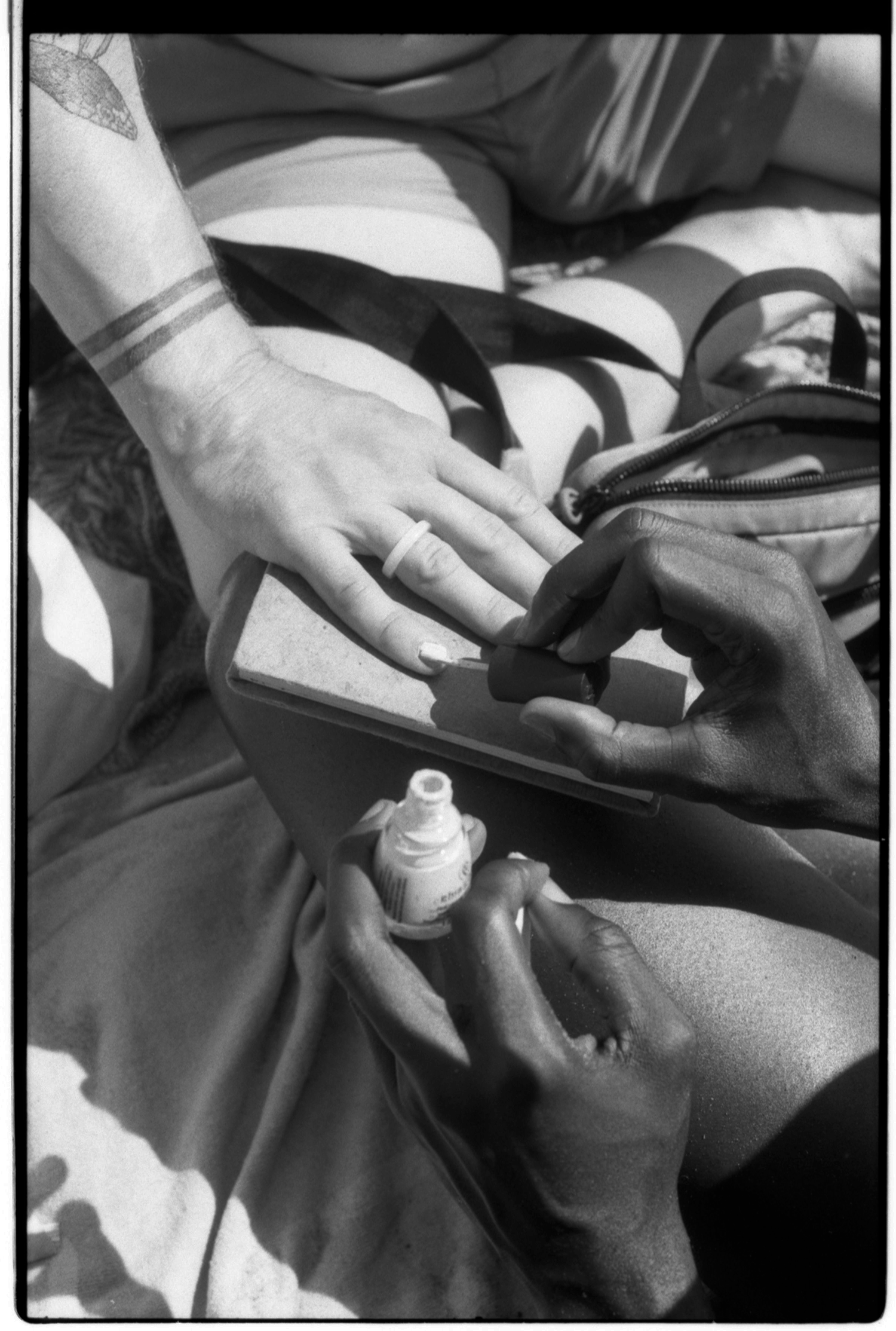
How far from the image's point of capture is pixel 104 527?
58.2 inches

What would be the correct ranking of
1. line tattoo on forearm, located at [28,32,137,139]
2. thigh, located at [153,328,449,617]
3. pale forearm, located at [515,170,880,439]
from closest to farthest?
line tattoo on forearm, located at [28,32,137,139]
thigh, located at [153,328,449,617]
pale forearm, located at [515,170,880,439]

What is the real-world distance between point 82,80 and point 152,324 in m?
0.26

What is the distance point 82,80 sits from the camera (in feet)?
3.80

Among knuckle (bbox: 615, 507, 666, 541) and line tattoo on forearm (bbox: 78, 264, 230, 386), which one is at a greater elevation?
line tattoo on forearm (bbox: 78, 264, 230, 386)

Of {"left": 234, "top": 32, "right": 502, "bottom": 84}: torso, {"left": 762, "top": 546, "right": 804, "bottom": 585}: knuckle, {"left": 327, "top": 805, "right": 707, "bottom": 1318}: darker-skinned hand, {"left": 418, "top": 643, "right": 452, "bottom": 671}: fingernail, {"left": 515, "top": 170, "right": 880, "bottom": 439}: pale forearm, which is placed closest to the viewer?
{"left": 327, "top": 805, "right": 707, "bottom": 1318}: darker-skinned hand

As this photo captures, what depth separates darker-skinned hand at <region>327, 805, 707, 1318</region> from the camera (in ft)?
2.57

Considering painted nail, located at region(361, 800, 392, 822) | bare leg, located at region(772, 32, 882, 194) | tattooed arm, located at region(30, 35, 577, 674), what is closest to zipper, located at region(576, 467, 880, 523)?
tattooed arm, located at region(30, 35, 577, 674)

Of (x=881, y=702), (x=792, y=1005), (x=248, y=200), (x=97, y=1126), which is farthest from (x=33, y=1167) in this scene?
(x=248, y=200)

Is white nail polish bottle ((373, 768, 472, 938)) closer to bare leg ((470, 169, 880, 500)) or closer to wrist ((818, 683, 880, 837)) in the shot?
wrist ((818, 683, 880, 837))

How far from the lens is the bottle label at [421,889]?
2.69 ft

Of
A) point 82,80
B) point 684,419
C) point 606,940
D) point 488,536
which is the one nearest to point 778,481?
point 684,419

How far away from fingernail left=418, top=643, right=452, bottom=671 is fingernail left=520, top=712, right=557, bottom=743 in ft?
0.34

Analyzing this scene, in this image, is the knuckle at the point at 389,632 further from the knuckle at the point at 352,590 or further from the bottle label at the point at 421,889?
the bottle label at the point at 421,889

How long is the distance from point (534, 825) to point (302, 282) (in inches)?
28.1
